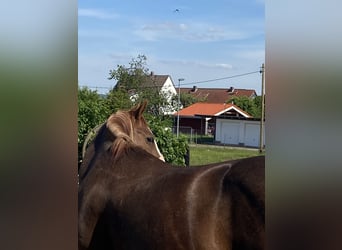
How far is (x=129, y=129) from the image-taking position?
2773mm

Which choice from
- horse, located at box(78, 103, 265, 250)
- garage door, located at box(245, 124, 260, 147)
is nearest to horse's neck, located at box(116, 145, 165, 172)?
horse, located at box(78, 103, 265, 250)

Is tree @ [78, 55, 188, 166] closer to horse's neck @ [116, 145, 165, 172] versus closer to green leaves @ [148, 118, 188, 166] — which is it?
green leaves @ [148, 118, 188, 166]

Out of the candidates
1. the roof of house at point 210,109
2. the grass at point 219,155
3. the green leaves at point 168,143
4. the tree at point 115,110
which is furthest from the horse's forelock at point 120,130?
the roof of house at point 210,109

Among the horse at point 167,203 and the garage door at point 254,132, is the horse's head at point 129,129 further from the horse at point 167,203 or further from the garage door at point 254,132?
the garage door at point 254,132

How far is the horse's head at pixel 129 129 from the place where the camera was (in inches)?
95.2

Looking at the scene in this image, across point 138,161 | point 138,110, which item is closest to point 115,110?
point 138,110

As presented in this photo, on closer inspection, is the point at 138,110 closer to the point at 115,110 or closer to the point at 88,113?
the point at 88,113

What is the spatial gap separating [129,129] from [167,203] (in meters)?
1.00
